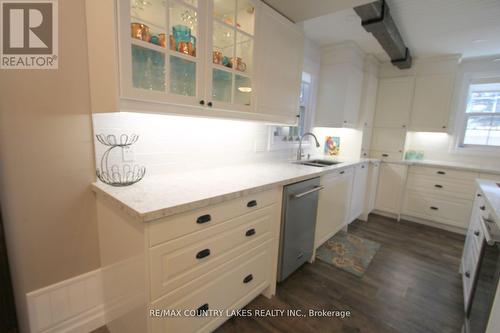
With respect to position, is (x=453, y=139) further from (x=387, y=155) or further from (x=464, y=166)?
(x=387, y=155)

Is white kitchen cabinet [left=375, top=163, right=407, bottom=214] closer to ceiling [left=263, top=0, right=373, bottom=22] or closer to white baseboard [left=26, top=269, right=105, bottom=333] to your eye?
ceiling [left=263, top=0, right=373, bottom=22]

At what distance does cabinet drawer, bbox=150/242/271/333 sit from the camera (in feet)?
3.62

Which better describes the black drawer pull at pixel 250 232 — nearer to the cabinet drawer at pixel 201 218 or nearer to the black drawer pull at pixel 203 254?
the cabinet drawer at pixel 201 218

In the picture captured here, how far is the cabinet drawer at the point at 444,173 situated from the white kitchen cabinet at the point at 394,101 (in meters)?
0.69

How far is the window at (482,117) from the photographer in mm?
3295

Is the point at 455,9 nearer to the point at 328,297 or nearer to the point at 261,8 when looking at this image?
the point at 261,8

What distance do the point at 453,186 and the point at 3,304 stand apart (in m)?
4.70

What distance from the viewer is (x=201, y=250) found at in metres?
1.18

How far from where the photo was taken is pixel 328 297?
6.04 ft

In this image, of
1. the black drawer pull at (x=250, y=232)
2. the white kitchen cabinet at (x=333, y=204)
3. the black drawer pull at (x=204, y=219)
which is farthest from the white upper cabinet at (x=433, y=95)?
the black drawer pull at (x=204, y=219)

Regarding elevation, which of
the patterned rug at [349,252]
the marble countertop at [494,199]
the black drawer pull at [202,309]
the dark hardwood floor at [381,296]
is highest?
the marble countertop at [494,199]

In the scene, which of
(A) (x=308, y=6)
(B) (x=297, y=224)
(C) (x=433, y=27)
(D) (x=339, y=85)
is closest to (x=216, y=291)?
(B) (x=297, y=224)

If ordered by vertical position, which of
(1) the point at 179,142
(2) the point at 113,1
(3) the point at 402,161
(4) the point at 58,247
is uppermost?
(2) the point at 113,1

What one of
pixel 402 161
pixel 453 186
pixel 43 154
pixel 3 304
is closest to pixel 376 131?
pixel 402 161
